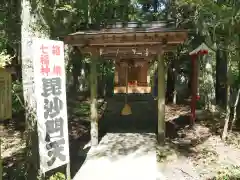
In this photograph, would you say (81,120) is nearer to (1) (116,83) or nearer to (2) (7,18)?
(1) (116,83)

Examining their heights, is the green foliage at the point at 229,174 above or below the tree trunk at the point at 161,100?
below

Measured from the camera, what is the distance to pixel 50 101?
6.34 meters

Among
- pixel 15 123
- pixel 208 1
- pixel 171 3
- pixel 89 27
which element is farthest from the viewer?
pixel 171 3

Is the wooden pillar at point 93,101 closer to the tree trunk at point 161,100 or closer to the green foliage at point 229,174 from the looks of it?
the tree trunk at point 161,100

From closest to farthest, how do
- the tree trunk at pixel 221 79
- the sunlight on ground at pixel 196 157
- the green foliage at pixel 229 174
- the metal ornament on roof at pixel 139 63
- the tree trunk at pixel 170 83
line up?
the green foliage at pixel 229 174 → the sunlight on ground at pixel 196 157 → the metal ornament on roof at pixel 139 63 → the tree trunk at pixel 221 79 → the tree trunk at pixel 170 83

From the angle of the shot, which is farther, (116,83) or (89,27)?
(116,83)

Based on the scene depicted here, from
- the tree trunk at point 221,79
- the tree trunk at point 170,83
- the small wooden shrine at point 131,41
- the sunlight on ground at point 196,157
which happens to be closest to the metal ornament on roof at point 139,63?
the tree trunk at point 170,83

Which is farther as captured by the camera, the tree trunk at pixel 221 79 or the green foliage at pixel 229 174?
the tree trunk at pixel 221 79

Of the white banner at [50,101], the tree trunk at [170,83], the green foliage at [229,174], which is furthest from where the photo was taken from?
the tree trunk at [170,83]

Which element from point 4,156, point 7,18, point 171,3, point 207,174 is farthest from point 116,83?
point 207,174

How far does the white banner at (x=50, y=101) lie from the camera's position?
611 centimetres

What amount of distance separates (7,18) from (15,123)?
483 centimetres

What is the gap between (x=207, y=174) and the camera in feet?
26.7

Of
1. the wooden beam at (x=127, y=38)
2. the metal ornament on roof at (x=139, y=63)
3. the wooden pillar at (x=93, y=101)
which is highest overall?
the wooden beam at (x=127, y=38)
